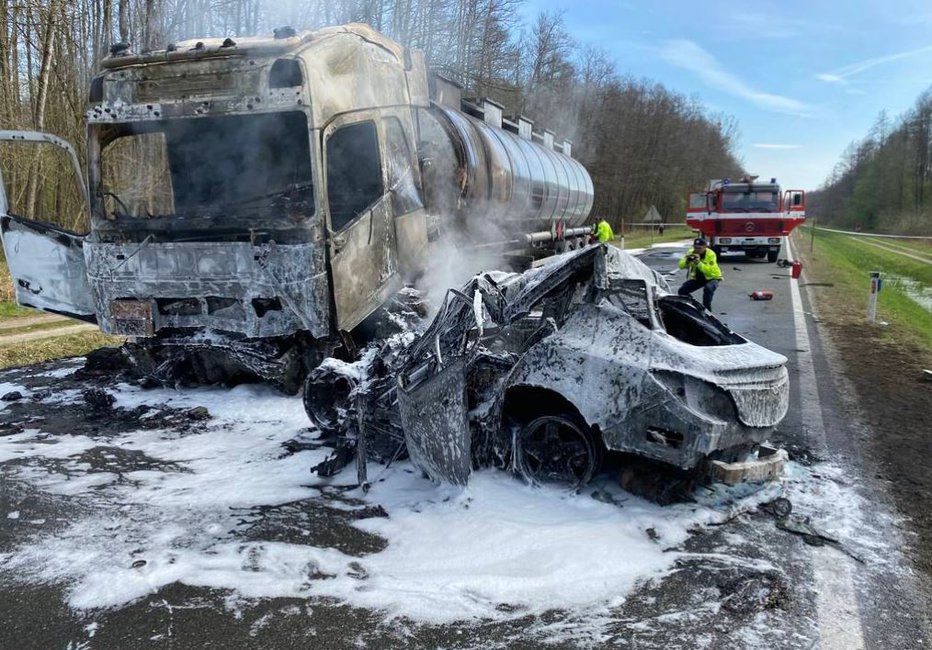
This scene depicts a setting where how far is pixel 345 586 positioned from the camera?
3.23 metres

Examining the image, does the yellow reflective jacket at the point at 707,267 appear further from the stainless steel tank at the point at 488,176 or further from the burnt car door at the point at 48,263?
the burnt car door at the point at 48,263

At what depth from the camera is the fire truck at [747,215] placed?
2152 centimetres

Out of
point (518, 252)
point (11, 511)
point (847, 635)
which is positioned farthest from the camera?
point (518, 252)

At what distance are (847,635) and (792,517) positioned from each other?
45.5 inches

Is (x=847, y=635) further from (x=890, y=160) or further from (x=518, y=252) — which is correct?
(x=890, y=160)

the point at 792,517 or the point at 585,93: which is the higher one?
the point at 585,93

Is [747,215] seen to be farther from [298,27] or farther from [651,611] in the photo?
[651,611]

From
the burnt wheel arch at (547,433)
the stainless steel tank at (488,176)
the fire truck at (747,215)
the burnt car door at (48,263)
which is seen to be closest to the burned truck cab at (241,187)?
the burnt car door at (48,263)

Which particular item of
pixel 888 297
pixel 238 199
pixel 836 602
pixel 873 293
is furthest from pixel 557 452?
pixel 888 297

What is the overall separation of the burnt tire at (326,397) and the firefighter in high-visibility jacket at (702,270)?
7474 millimetres

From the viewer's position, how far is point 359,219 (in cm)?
631

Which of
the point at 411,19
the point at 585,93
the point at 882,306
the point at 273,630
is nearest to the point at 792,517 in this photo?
the point at 273,630

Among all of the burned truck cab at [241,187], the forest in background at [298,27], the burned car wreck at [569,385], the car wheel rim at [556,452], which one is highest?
the forest in background at [298,27]

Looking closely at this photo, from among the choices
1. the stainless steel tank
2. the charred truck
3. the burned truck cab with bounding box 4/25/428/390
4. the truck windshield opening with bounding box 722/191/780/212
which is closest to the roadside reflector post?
the stainless steel tank
